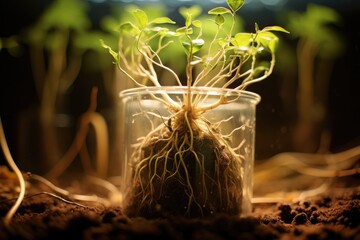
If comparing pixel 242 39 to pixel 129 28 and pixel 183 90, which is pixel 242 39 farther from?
pixel 129 28

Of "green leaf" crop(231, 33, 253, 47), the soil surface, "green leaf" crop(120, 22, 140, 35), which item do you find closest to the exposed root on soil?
the soil surface

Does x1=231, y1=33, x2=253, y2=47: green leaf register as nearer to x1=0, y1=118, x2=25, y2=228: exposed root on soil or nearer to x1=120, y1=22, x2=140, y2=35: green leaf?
x1=120, y1=22, x2=140, y2=35: green leaf

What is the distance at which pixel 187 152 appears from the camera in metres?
1.10

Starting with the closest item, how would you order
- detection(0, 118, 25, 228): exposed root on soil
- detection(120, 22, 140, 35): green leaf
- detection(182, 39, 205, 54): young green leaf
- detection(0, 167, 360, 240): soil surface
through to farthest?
detection(0, 167, 360, 240): soil surface
detection(0, 118, 25, 228): exposed root on soil
detection(182, 39, 205, 54): young green leaf
detection(120, 22, 140, 35): green leaf

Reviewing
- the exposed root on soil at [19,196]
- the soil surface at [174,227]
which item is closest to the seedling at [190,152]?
the soil surface at [174,227]

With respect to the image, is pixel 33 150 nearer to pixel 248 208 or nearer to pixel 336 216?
pixel 248 208

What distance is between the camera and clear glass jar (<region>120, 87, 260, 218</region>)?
3.57 ft

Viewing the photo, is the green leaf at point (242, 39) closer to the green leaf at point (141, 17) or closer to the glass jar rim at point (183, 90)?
the glass jar rim at point (183, 90)

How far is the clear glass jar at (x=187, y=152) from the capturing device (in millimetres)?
1088

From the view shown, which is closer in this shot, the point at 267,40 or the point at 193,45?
the point at 193,45

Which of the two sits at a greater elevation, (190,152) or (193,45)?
(193,45)

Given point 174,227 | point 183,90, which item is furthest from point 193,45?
point 174,227

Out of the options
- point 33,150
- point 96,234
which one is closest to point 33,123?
point 33,150

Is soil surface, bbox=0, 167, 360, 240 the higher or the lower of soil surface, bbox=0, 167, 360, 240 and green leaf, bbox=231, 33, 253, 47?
the lower
